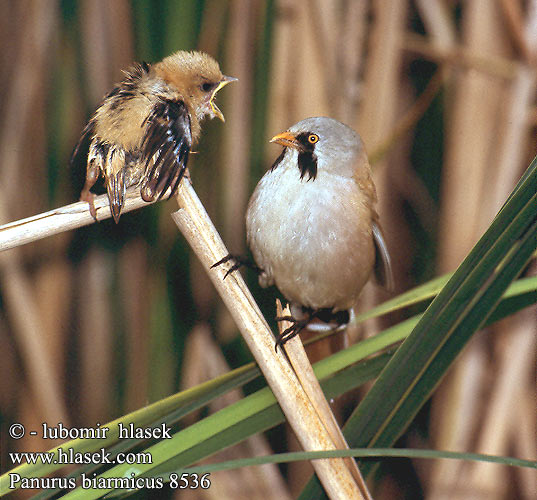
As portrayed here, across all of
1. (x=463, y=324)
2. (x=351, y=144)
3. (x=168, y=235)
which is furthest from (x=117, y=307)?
(x=463, y=324)

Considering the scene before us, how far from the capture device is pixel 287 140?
87cm

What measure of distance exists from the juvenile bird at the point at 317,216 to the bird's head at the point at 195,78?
5.7 inches

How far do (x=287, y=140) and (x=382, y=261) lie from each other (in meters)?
Result: 0.37

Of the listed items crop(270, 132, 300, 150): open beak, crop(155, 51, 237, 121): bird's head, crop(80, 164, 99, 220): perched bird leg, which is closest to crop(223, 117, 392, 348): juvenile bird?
crop(270, 132, 300, 150): open beak

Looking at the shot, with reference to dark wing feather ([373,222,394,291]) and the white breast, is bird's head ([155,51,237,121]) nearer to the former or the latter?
the white breast

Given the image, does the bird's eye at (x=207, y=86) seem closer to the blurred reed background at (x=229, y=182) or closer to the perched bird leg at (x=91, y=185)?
the perched bird leg at (x=91, y=185)

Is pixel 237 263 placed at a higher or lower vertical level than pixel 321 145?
lower

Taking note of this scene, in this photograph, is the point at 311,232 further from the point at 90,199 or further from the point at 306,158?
the point at 90,199

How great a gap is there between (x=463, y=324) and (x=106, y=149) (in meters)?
0.48

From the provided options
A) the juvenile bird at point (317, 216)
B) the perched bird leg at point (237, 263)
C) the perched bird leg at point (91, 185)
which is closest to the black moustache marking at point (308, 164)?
the juvenile bird at point (317, 216)

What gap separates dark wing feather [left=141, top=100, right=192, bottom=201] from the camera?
0.69 meters

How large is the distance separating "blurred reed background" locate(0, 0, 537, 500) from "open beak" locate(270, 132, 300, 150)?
294 mm

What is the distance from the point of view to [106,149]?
2.30 feet

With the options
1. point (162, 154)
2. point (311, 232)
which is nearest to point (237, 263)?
point (311, 232)
